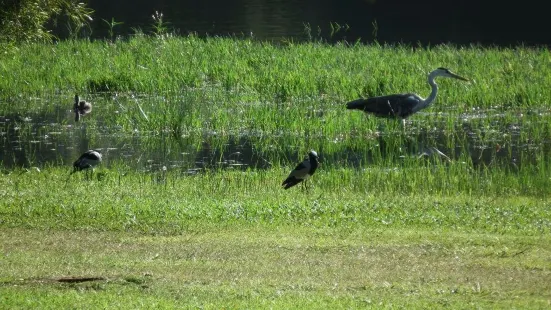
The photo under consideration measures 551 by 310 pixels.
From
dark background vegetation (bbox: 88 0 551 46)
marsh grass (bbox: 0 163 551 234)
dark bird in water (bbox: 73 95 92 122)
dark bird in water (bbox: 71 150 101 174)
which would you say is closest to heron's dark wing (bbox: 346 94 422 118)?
marsh grass (bbox: 0 163 551 234)

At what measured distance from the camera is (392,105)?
18.9m

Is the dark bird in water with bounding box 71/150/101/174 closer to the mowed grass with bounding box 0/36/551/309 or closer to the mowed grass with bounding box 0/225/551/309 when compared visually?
the mowed grass with bounding box 0/36/551/309

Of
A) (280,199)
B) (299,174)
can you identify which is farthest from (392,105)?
(280,199)

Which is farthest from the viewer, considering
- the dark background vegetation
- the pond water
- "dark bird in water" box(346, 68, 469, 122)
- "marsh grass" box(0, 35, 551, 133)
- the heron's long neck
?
the dark background vegetation

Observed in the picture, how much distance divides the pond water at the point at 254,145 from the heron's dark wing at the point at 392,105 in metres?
0.27

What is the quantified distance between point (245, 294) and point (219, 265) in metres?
1.09

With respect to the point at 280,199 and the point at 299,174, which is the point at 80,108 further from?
the point at 280,199

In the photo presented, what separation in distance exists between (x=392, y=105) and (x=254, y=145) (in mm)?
2810

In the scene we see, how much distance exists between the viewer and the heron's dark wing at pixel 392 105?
743 inches

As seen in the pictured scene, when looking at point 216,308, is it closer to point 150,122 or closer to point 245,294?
point 245,294

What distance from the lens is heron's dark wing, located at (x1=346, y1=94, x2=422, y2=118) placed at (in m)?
18.9

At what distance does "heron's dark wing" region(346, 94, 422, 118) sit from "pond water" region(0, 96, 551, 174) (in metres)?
0.27

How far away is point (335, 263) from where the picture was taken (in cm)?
878

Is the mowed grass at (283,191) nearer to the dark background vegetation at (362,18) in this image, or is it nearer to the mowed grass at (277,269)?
the mowed grass at (277,269)
